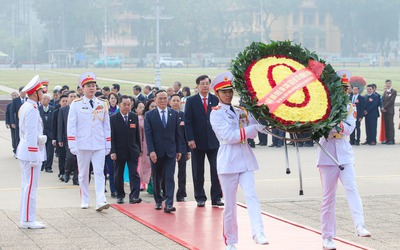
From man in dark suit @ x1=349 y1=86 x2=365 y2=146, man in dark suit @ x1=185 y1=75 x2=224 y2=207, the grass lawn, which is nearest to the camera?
man in dark suit @ x1=185 y1=75 x2=224 y2=207

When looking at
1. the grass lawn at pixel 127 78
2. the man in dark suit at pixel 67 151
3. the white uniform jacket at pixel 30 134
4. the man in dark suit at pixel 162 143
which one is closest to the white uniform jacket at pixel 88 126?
the man in dark suit at pixel 162 143

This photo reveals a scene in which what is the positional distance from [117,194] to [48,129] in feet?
16.0

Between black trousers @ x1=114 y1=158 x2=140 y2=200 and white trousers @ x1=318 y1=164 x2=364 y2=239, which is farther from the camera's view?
black trousers @ x1=114 y1=158 x2=140 y2=200

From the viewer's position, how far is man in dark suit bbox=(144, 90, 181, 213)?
40.1 feet

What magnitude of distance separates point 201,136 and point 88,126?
1.52 meters

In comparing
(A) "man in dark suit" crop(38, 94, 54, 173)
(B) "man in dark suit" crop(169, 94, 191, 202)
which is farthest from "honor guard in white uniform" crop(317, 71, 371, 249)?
(A) "man in dark suit" crop(38, 94, 54, 173)

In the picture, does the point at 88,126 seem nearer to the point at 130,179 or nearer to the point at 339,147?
the point at 130,179

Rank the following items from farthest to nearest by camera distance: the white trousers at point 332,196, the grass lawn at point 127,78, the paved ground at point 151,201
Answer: the grass lawn at point 127,78 → the paved ground at point 151,201 → the white trousers at point 332,196

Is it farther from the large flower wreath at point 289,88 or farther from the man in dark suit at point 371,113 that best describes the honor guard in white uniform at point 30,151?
the man in dark suit at point 371,113

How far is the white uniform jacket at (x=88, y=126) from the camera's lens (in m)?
12.2

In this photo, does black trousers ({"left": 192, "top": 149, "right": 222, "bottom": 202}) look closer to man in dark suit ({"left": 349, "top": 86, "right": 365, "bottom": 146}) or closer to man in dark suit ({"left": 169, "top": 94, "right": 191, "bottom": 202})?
man in dark suit ({"left": 169, "top": 94, "right": 191, "bottom": 202})

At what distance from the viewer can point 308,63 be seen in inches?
361

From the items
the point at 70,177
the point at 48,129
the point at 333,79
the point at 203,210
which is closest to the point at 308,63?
the point at 333,79

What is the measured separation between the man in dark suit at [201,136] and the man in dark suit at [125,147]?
1000mm
